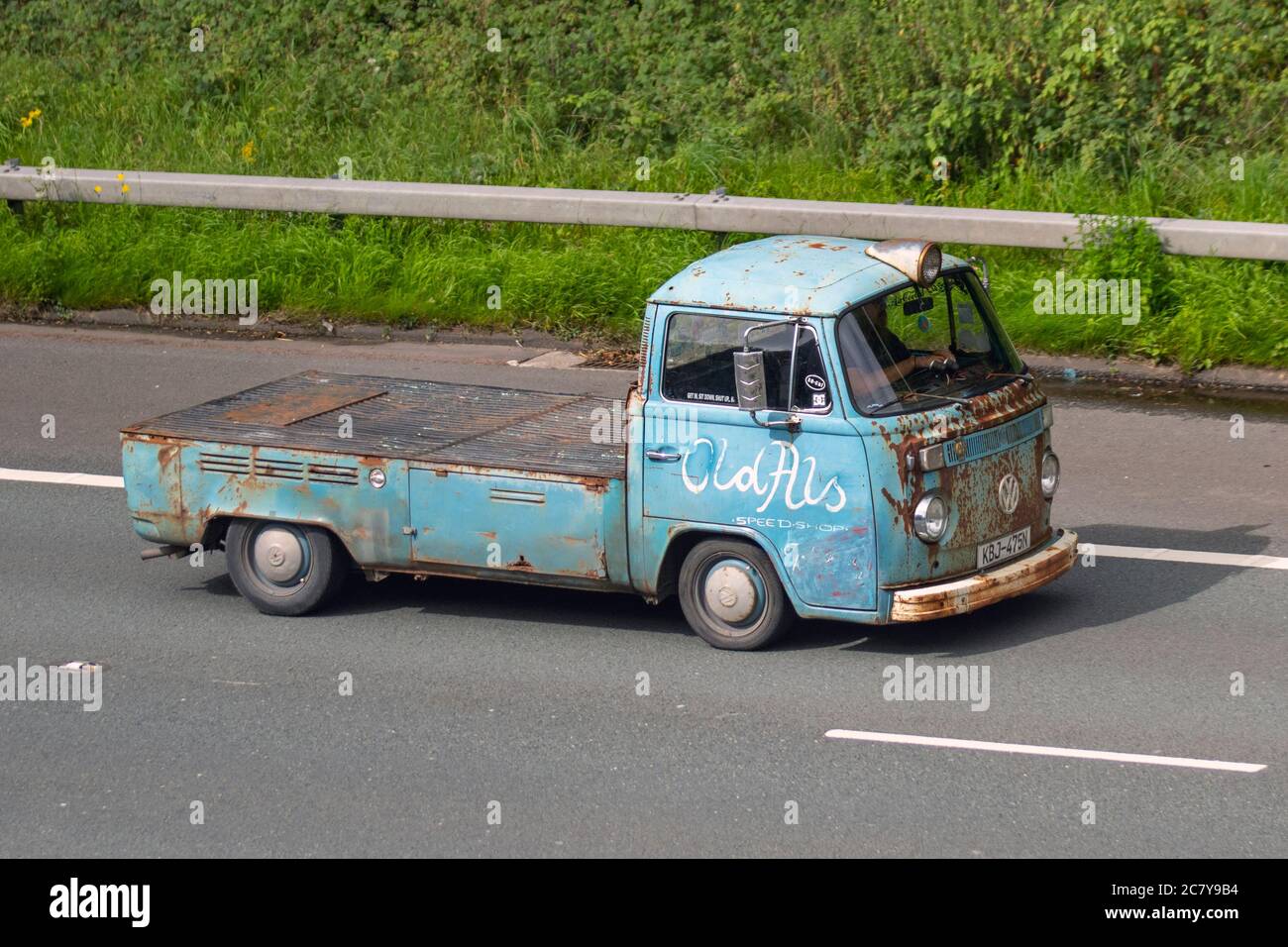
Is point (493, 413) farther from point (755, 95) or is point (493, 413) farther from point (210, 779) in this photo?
point (755, 95)

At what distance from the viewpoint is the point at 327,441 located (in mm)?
8961

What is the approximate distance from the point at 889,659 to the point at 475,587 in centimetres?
238

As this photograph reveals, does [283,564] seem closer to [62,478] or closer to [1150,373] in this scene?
[62,478]

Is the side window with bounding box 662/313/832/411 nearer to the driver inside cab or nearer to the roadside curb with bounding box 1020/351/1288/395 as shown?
the driver inside cab

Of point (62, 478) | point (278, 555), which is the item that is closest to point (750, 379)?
point (278, 555)

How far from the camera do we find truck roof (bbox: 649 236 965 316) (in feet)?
27.0

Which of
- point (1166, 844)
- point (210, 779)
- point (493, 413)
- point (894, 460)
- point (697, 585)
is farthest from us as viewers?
point (493, 413)

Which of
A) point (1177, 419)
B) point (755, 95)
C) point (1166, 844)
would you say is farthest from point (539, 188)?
point (1166, 844)

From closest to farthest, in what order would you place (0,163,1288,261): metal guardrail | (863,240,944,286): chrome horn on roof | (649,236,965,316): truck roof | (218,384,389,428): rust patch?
(649,236,965,316): truck roof → (863,240,944,286): chrome horn on roof → (218,384,389,428): rust patch → (0,163,1288,261): metal guardrail

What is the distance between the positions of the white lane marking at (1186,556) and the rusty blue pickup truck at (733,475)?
94 centimetres

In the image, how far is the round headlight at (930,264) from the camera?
852cm

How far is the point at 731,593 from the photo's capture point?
8.41 metres

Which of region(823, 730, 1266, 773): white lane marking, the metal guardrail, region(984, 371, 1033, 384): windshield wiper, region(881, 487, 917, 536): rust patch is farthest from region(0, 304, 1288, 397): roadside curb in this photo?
region(823, 730, 1266, 773): white lane marking

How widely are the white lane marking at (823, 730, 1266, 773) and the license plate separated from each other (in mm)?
1086
